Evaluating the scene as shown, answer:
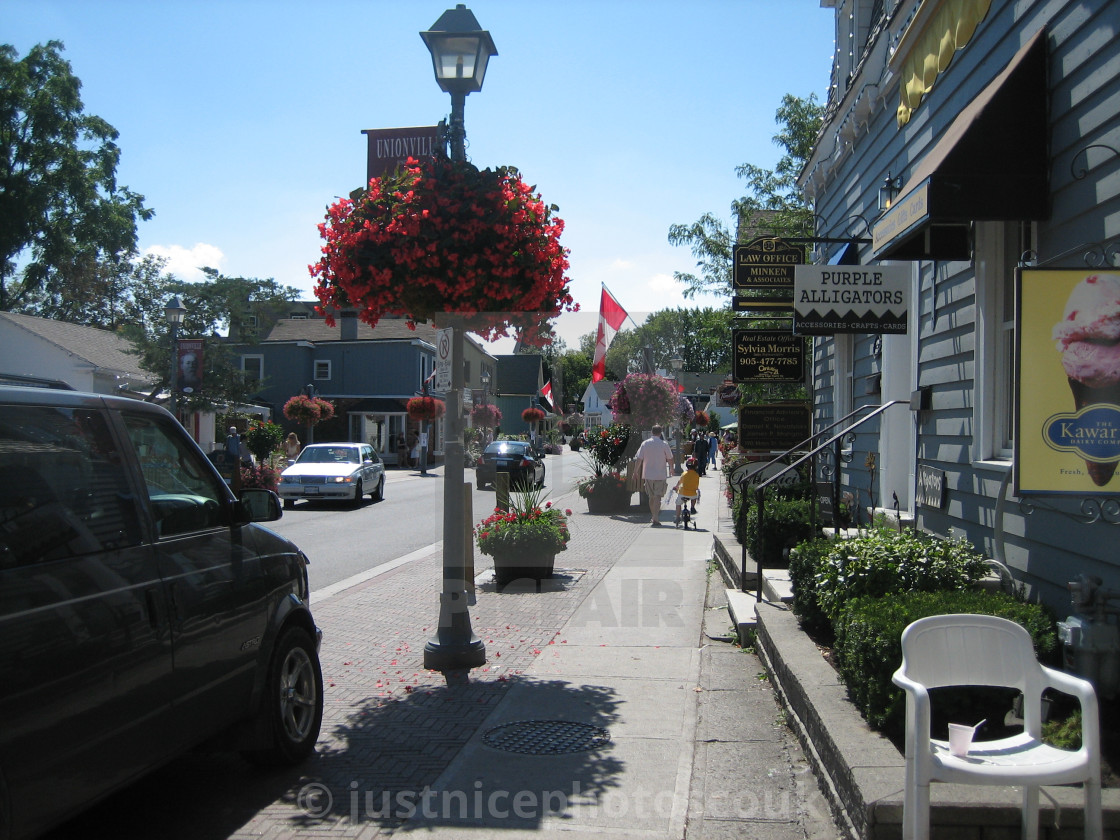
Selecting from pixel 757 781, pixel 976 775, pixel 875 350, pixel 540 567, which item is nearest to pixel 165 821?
pixel 757 781

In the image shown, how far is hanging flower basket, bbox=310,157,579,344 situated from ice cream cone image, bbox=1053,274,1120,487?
11.3ft

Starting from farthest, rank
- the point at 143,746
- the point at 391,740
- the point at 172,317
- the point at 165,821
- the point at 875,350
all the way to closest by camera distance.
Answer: the point at 172,317
the point at 875,350
the point at 391,740
the point at 165,821
the point at 143,746

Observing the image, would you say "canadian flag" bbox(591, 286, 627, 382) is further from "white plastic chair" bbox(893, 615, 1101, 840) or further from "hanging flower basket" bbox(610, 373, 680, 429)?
"white plastic chair" bbox(893, 615, 1101, 840)

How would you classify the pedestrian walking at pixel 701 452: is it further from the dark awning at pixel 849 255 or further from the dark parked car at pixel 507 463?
the dark awning at pixel 849 255

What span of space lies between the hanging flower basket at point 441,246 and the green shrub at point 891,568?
2.71 metres

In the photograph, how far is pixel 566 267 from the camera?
6812mm

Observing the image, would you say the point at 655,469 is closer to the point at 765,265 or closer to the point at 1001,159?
the point at 765,265

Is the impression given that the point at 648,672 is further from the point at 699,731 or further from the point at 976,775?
the point at 976,775

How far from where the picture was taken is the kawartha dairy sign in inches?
332

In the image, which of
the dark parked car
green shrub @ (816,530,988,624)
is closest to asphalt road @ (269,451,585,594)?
the dark parked car

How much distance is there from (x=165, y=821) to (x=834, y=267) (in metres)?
7.01

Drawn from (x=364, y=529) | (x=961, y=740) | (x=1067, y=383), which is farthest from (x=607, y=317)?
(x=961, y=740)

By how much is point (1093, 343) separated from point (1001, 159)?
172cm

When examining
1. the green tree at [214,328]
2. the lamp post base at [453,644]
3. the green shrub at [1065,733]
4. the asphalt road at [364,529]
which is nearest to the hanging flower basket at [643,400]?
the asphalt road at [364,529]
